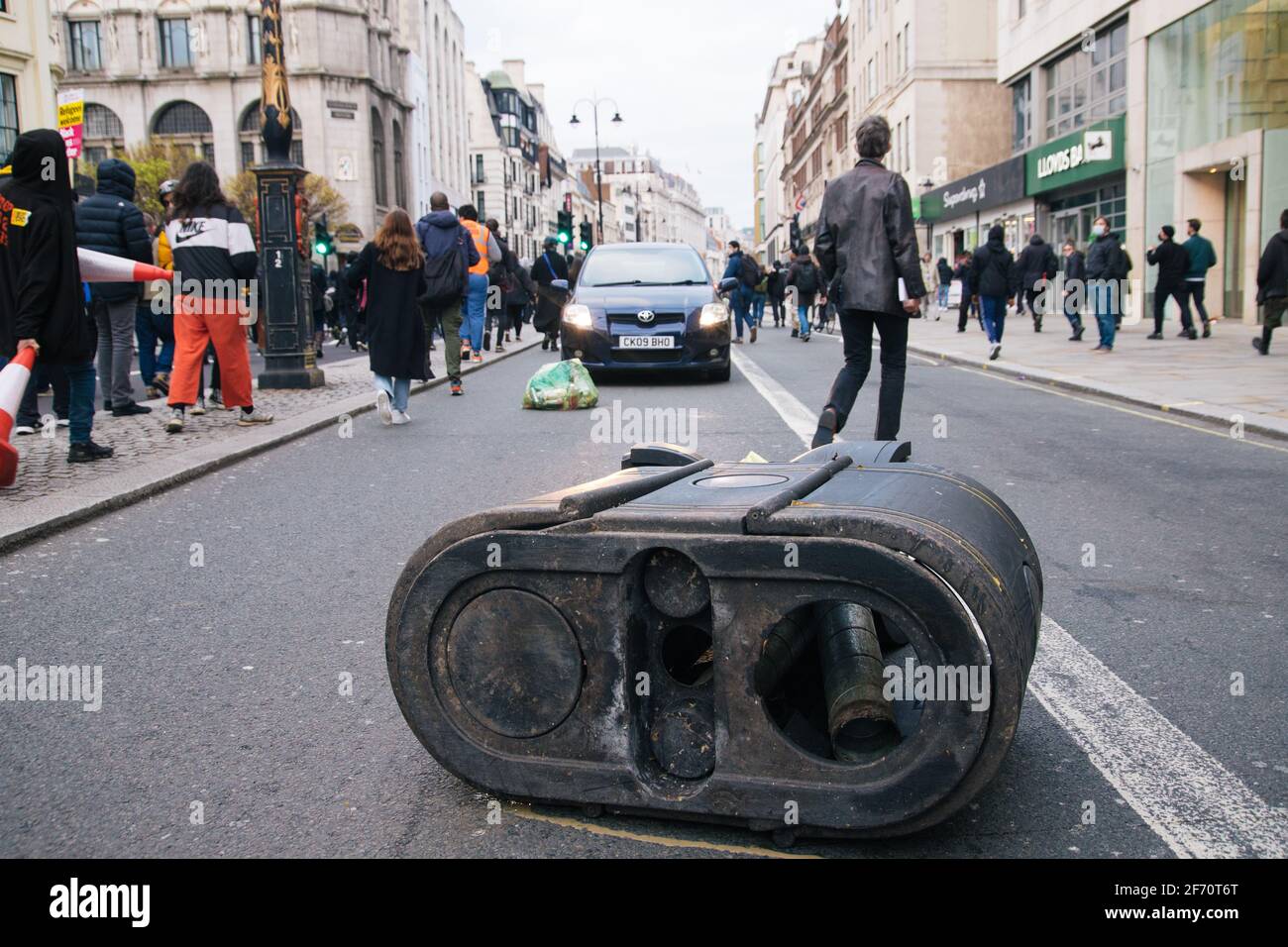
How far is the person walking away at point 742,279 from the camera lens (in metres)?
22.3

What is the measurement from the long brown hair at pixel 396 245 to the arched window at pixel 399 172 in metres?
60.3

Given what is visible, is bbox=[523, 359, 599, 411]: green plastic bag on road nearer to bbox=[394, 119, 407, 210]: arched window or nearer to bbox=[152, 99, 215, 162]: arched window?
bbox=[152, 99, 215, 162]: arched window

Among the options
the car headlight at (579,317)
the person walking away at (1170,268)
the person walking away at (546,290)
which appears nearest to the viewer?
the car headlight at (579,317)

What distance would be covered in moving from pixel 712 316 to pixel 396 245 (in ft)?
14.2

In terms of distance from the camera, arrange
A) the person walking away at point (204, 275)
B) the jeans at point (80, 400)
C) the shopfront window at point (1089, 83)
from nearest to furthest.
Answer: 1. the jeans at point (80, 400)
2. the person walking away at point (204, 275)
3. the shopfront window at point (1089, 83)

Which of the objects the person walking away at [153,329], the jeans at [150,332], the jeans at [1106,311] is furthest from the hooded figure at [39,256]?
the jeans at [1106,311]

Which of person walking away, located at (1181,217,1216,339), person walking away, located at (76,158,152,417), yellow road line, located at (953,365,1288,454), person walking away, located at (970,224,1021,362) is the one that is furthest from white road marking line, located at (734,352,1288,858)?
person walking away, located at (1181,217,1216,339)

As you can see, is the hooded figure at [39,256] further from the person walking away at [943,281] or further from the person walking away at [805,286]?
the person walking away at [943,281]

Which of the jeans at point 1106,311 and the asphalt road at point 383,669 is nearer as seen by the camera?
the asphalt road at point 383,669

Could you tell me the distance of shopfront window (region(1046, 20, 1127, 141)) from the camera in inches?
1103

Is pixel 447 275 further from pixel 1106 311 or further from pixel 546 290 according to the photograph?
pixel 1106 311

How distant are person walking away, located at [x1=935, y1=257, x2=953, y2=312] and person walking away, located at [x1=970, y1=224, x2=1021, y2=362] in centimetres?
1898

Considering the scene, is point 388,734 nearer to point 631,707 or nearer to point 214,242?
point 631,707
